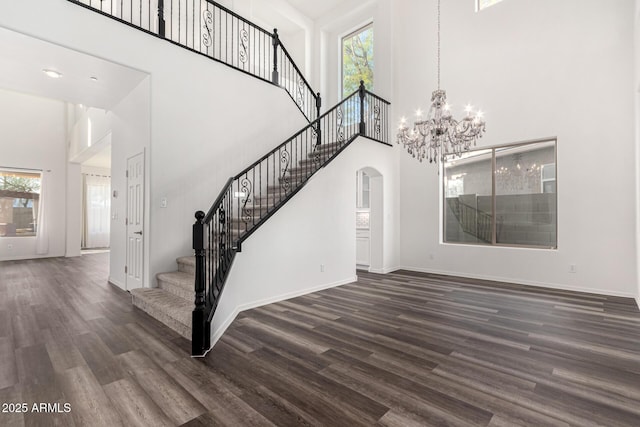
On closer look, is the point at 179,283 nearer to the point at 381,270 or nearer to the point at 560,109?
the point at 381,270

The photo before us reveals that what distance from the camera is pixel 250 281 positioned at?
4.25 meters

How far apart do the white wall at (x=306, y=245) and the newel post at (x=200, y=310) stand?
0.27 m

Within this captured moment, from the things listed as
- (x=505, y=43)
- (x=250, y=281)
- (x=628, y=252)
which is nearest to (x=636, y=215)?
(x=628, y=252)

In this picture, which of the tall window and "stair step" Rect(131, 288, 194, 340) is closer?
"stair step" Rect(131, 288, 194, 340)

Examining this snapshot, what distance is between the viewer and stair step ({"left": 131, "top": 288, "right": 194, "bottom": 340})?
3293 millimetres

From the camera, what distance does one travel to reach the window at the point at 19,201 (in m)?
8.68

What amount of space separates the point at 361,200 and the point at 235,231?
424 cm

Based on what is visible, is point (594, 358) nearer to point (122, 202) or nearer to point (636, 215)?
point (636, 215)

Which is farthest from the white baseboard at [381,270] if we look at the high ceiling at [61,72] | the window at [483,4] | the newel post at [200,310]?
the window at [483,4]

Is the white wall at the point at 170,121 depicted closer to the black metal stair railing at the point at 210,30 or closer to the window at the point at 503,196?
the black metal stair railing at the point at 210,30

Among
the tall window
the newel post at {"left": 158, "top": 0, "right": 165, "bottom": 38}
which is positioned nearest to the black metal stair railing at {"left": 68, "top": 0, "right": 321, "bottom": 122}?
the newel post at {"left": 158, "top": 0, "right": 165, "bottom": 38}

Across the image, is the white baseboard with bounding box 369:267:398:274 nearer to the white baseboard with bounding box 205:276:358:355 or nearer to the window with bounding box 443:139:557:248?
the white baseboard with bounding box 205:276:358:355

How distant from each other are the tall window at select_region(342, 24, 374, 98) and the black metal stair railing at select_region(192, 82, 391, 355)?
1.32m

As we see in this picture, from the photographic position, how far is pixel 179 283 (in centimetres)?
389
